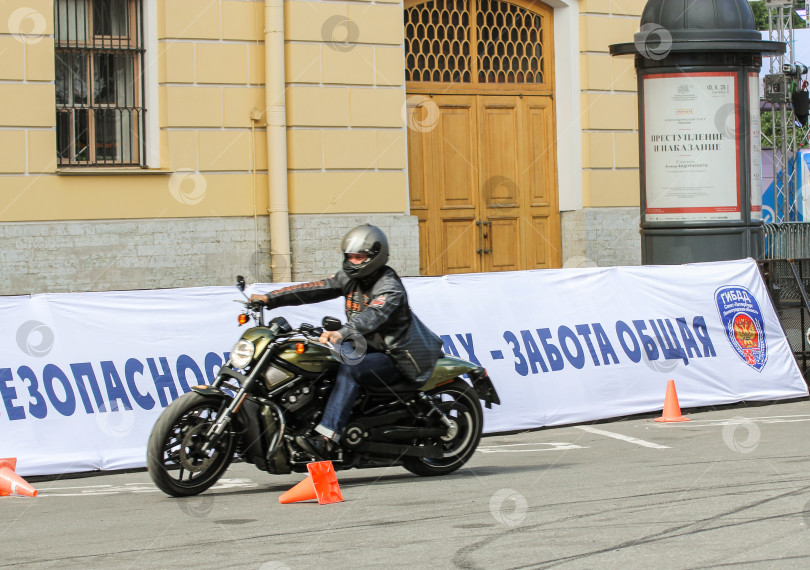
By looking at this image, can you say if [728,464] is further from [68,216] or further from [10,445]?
[68,216]

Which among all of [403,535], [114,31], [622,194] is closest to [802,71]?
[622,194]

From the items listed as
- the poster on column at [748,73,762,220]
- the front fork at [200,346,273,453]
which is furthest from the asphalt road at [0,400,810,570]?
the poster on column at [748,73,762,220]

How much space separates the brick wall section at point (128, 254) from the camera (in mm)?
14648

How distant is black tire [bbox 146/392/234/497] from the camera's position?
715 centimetres

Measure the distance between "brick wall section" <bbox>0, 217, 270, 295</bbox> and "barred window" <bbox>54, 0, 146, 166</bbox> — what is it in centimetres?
90

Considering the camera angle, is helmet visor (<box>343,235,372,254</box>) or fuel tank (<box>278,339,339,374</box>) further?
helmet visor (<box>343,235,372,254</box>)
